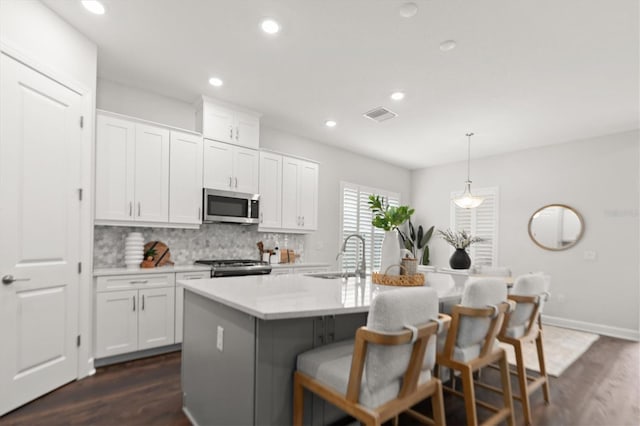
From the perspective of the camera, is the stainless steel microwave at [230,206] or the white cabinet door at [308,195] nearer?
the stainless steel microwave at [230,206]

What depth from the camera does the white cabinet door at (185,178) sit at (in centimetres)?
369

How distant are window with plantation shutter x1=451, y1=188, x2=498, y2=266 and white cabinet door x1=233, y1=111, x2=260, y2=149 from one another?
4.30 metres

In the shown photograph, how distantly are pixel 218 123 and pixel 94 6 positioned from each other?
5.64 ft

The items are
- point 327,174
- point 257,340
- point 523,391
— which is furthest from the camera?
point 327,174

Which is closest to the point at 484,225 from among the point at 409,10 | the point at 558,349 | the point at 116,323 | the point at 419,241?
the point at 419,241

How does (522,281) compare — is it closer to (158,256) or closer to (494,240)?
(158,256)

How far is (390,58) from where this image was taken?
305cm

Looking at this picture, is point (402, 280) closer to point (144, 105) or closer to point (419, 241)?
point (144, 105)

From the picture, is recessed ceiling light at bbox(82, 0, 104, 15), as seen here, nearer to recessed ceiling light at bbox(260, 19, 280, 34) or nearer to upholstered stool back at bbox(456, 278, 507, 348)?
recessed ceiling light at bbox(260, 19, 280, 34)

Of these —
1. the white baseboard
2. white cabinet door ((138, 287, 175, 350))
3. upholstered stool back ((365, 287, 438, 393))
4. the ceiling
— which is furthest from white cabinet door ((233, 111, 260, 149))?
the white baseboard

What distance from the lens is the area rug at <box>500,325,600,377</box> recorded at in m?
3.35

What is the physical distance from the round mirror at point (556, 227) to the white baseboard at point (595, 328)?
110 cm

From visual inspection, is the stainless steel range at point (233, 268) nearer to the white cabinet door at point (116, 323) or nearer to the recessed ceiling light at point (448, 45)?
the white cabinet door at point (116, 323)

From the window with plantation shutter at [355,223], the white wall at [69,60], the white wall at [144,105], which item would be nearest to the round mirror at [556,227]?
the window with plantation shutter at [355,223]
